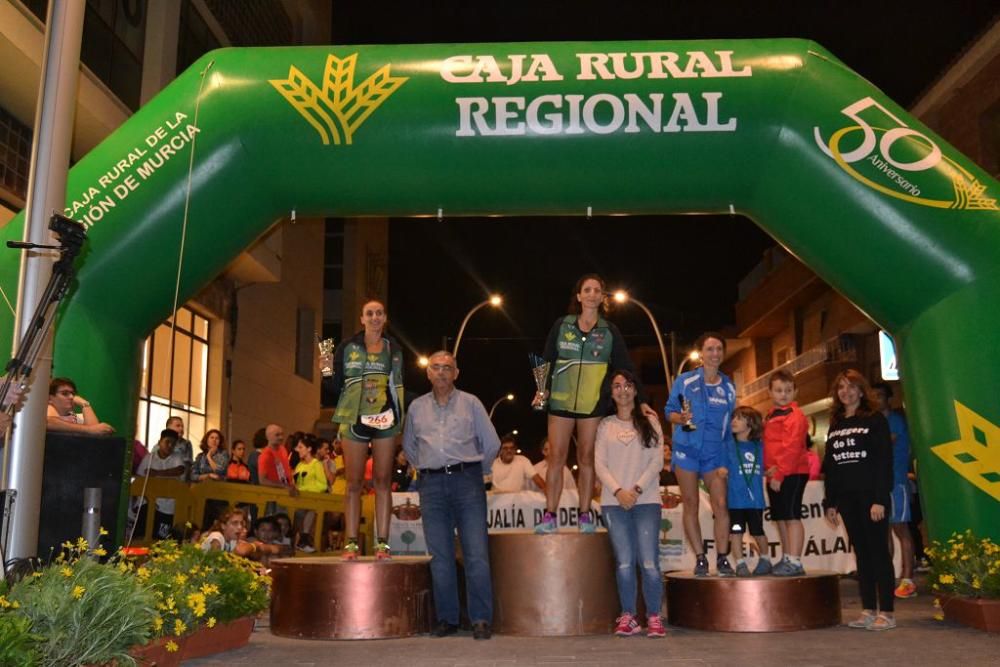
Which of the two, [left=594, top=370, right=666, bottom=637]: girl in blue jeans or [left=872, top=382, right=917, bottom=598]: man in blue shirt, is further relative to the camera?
[left=872, top=382, right=917, bottom=598]: man in blue shirt

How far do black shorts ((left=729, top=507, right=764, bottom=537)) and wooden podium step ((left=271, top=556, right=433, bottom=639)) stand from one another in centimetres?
252

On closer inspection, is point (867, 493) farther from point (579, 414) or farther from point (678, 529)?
point (678, 529)

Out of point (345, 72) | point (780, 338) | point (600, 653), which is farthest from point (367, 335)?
point (780, 338)

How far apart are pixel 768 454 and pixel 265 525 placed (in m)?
5.60

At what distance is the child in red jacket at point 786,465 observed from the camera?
8.23 metres

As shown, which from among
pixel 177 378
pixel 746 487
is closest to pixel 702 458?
pixel 746 487

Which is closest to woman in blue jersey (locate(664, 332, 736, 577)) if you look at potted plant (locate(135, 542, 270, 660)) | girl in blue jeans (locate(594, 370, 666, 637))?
girl in blue jeans (locate(594, 370, 666, 637))

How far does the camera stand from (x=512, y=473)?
13.0 m

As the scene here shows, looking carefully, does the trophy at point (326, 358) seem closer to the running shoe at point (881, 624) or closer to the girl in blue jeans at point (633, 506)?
the girl in blue jeans at point (633, 506)

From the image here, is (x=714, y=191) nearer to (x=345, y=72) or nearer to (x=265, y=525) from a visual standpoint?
(x=345, y=72)

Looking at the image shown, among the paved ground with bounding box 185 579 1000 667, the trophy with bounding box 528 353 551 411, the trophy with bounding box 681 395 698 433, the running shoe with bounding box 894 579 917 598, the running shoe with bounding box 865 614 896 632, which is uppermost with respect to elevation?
the trophy with bounding box 528 353 551 411

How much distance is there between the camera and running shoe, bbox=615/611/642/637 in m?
7.00

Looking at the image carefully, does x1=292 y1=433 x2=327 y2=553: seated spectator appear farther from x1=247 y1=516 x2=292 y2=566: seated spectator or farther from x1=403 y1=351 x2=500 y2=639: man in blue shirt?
x1=403 y1=351 x2=500 y2=639: man in blue shirt

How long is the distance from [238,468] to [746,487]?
7.73 metres
